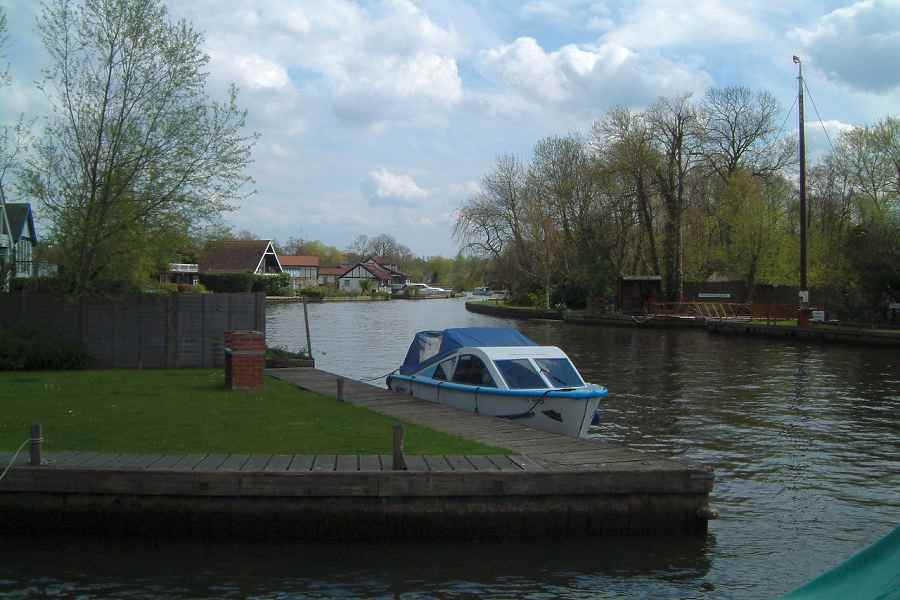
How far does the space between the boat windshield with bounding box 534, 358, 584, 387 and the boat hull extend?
845 mm

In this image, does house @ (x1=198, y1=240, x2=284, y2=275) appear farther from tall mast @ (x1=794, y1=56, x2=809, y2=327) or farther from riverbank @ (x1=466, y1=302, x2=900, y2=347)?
tall mast @ (x1=794, y1=56, x2=809, y2=327)

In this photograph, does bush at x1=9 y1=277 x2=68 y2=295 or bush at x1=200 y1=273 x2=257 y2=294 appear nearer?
bush at x1=9 y1=277 x2=68 y2=295

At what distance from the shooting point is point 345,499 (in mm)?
10969

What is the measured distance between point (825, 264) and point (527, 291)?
106 feet

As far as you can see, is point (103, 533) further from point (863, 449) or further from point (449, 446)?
point (863, 449)

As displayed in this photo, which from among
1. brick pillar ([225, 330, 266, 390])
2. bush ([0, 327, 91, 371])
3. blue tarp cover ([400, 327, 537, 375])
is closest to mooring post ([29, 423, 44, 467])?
brick pillar ([225, 330, 266, 390])

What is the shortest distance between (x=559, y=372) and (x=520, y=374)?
2.78 ft

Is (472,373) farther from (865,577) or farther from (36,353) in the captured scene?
(36,353)

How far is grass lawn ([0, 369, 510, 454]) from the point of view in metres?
12.7

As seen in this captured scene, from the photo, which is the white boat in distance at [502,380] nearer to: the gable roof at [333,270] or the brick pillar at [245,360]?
the brick pillar at [245,360]

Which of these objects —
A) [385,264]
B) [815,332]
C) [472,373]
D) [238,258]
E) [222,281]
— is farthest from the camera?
[385,264]

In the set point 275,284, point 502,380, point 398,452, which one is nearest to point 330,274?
point 275,284

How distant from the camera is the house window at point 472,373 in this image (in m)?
17.9

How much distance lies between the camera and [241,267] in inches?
4225
